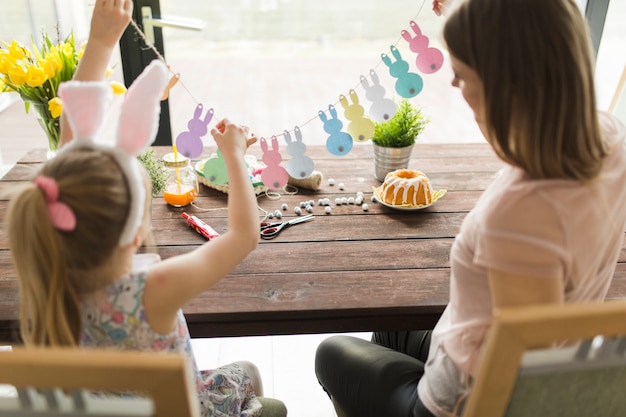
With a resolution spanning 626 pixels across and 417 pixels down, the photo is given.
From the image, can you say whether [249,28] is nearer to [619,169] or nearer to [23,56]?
[23,56]

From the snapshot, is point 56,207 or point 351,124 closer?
point 56,207

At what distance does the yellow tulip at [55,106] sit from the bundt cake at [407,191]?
2.70ft

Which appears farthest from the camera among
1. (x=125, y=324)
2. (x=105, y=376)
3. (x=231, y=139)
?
(x=231, y=139)

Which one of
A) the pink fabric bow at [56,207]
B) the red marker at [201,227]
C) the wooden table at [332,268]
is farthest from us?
the red marker at [201,227]

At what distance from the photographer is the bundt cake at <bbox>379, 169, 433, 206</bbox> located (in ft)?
4.86

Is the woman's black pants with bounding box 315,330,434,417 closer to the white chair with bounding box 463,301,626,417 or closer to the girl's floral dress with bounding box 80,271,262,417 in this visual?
the white chair with bounding box 463,301,626,417

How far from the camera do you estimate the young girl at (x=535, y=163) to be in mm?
848

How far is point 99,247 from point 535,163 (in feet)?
2.18

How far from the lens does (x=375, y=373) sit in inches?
49.0

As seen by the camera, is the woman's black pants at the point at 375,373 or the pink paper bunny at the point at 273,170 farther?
the pink paper bunny at the point at 273,170

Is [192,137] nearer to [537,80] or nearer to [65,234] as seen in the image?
[65,234]

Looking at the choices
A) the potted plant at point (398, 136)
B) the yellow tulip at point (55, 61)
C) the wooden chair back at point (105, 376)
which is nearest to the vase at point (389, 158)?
the potted plant at point (398, 136)

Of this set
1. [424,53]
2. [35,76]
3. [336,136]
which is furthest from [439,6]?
[35,76]

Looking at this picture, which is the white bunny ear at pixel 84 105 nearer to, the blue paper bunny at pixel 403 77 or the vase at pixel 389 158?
the blue paper bunny at pixel 403 77
